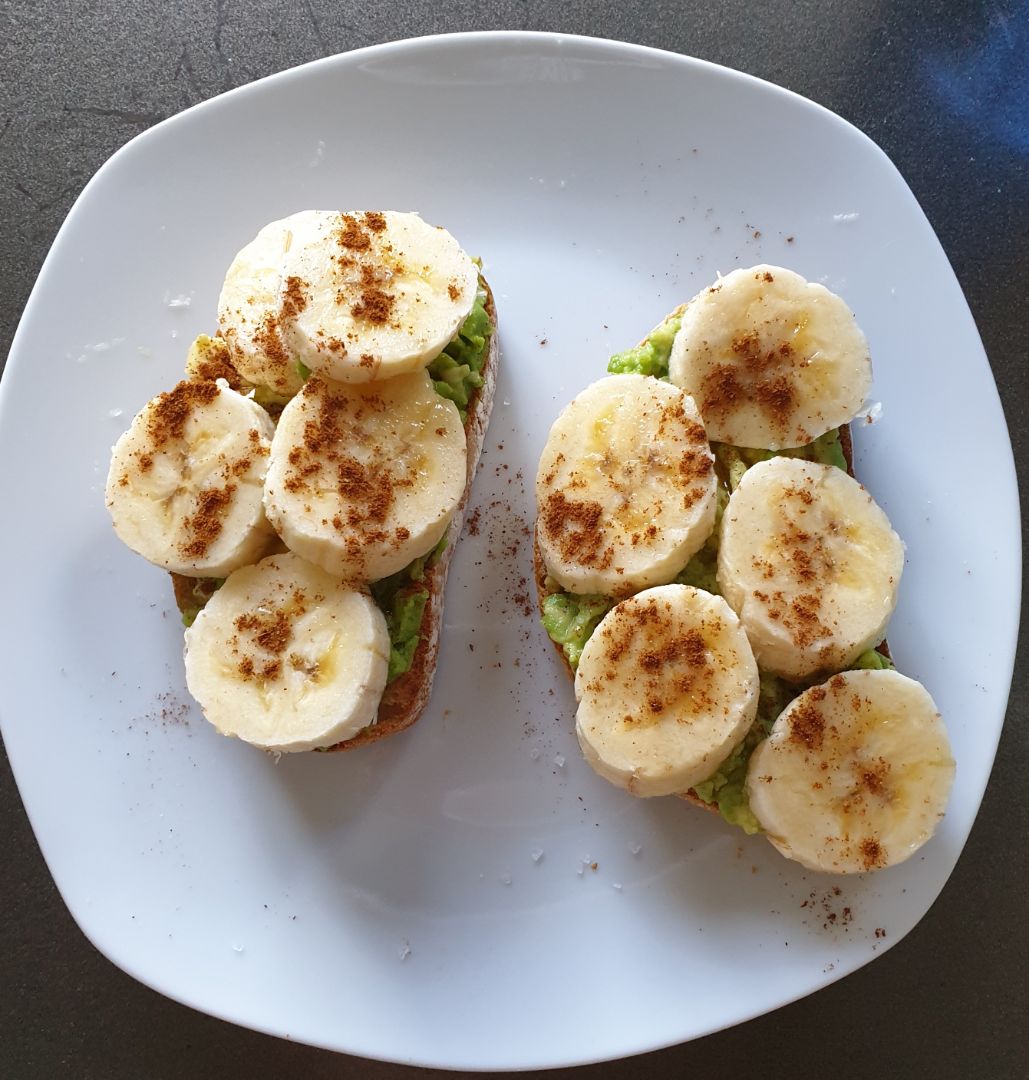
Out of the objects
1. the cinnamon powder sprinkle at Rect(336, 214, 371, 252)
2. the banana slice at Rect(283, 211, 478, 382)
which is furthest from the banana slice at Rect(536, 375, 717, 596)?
the cinnamon powder sprinkle at Rect(336, 214, 371, 252)

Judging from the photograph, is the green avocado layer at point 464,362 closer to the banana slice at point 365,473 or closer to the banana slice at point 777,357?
the banana slice at point 365,473

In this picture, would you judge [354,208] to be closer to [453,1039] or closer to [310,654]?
[310,654]

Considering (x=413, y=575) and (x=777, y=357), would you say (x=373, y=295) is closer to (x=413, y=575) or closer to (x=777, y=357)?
(x=413, y=575)

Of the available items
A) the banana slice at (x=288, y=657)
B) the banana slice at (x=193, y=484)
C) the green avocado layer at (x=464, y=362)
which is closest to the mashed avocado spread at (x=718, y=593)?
the green avocado layer at (x=464, y=362)

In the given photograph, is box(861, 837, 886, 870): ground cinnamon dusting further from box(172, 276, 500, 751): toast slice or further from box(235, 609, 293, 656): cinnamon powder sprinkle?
box(235, 609, 293, 656): cinnamon powder sprinkle

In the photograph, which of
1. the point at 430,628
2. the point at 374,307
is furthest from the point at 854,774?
the point at 374,307

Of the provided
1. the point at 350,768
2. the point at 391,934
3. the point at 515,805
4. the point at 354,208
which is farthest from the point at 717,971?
the point at 354,208
